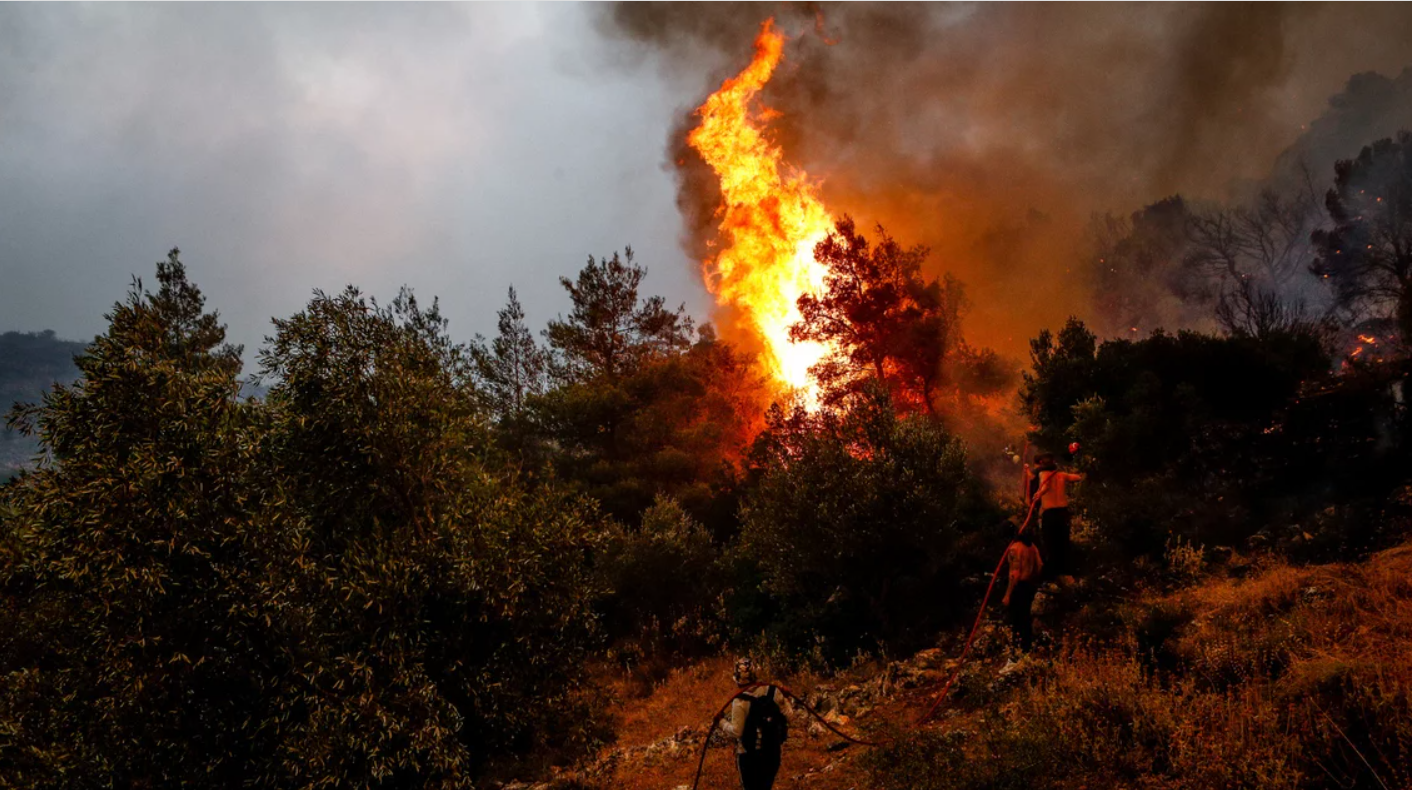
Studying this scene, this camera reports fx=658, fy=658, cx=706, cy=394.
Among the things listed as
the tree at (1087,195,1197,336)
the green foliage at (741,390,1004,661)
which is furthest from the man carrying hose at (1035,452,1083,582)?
the tree at (1087,195,1197,336)

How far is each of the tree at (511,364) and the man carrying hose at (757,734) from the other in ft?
157

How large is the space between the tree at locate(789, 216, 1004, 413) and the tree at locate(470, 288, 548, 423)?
82.9 feet

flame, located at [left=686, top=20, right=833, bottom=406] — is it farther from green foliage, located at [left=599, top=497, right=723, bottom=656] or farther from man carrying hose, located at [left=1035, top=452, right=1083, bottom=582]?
man carrying hose, located at [left=1035, top=452, right=1083, bottom=582]

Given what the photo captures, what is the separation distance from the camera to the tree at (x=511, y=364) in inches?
2287

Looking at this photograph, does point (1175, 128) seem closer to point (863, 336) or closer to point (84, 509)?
point (863, 336)

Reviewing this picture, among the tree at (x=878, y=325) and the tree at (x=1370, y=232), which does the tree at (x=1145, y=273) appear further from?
the tree at (x=878, y=325)

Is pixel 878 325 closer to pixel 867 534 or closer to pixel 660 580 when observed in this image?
pixel 660 580

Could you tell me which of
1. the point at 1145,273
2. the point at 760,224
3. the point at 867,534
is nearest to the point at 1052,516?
the point at 867,534

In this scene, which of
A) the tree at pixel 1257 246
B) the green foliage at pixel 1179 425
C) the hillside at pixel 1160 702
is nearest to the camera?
the hillside at pixel 1160 702

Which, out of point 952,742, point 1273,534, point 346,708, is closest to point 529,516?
point 346,708

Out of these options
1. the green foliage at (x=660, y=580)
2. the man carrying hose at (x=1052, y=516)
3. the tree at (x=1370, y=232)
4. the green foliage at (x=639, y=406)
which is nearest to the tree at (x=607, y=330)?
the green foliage at (x=639, y=406)

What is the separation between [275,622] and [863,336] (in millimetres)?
40654

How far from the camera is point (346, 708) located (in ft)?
44.0

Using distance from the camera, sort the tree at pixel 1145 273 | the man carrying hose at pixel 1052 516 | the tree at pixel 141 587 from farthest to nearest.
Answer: the tree at pixel 1145 273
the man carrying hose at pixel 1052 516
the tree at pixel 141 587
